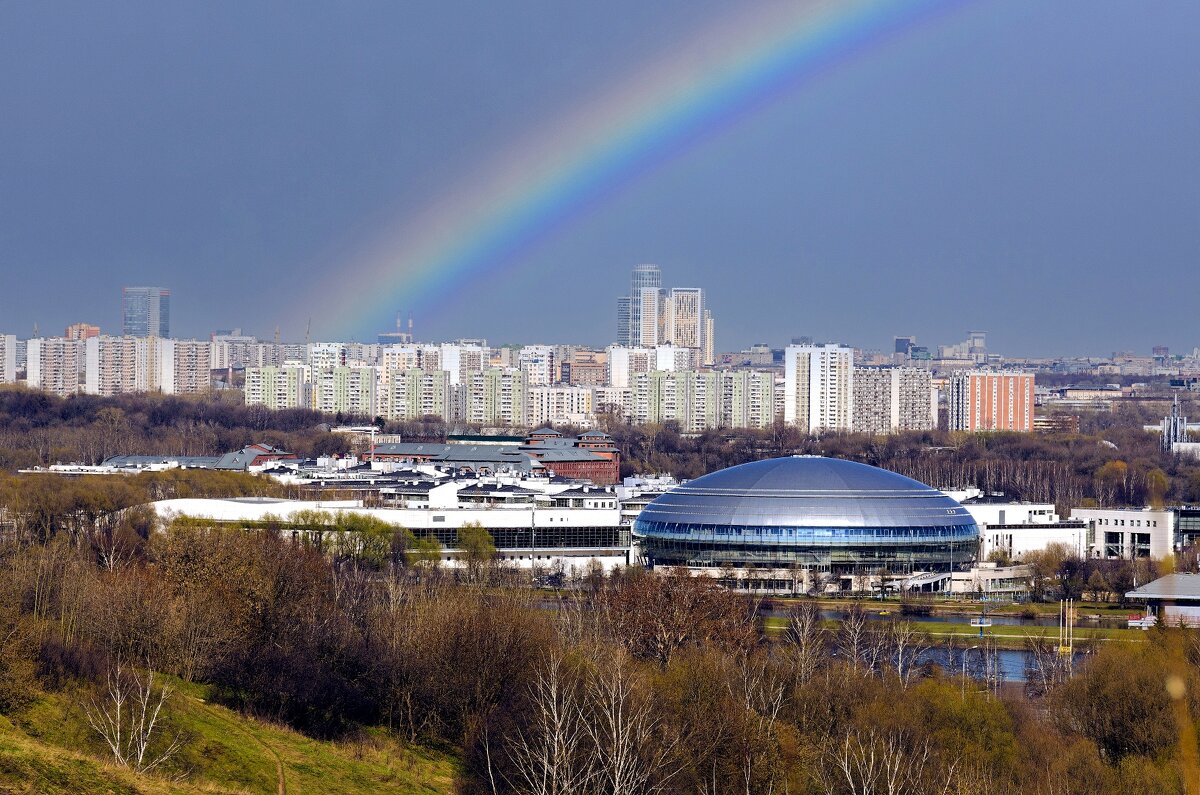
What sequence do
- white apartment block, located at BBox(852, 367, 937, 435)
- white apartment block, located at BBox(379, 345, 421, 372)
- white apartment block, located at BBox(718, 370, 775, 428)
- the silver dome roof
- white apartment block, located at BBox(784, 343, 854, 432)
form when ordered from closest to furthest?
the silver dome roof, white apartment block, located at BBox(852, 367, 937, 435), white apartment block, located at BBox(784, 343, 854, 432), white apartment block, located at BBox(718, 370, 775, 428), white apartment block, located at BBox(379, 345, 421, 372)

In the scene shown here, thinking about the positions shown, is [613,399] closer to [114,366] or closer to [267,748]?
[114,366]

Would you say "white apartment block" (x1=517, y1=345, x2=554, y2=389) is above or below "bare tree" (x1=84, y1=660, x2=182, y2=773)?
above

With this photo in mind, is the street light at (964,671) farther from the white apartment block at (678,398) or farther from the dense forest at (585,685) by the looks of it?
the white apartment block at (678,398)

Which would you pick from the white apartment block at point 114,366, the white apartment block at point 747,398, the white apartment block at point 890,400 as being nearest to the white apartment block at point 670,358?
the white apartment block at point 747,398

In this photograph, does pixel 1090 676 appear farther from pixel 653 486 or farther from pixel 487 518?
pixel 653 486

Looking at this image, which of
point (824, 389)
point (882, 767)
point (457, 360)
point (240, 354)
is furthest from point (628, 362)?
point (882, 767)

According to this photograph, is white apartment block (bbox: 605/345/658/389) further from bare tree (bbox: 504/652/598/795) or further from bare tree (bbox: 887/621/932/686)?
bare tree (bbox: 504/652/598/795)

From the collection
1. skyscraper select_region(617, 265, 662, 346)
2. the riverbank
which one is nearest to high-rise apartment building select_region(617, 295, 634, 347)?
skyscraper select_region(617, 265, 662, 346)
